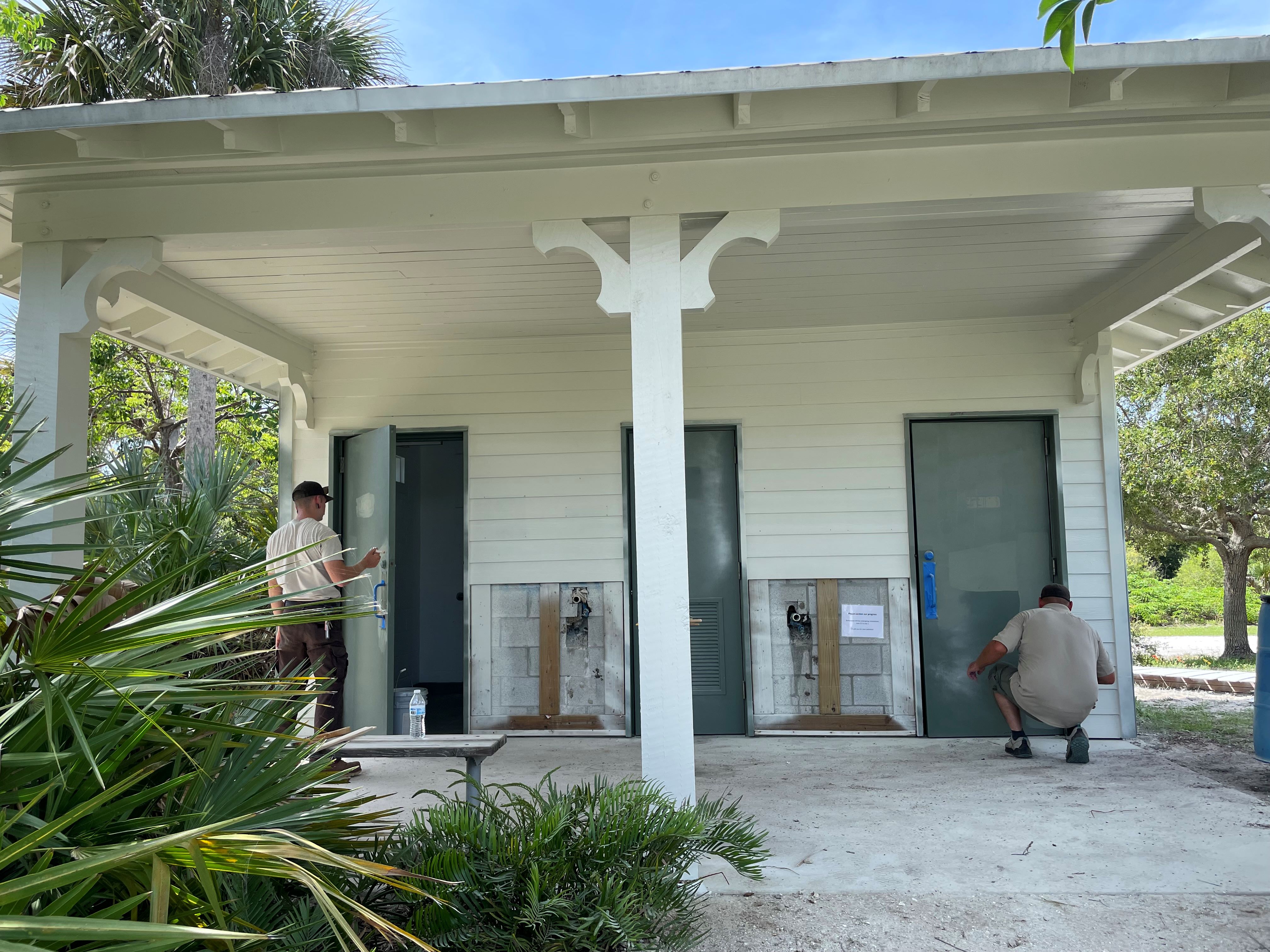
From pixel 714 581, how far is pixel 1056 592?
2168 mm

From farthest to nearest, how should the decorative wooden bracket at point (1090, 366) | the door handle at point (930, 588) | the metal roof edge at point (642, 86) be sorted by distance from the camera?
the door handle at point (930, 588) < the decorative wooden bracket at point (1090, 366) < the metal roof edge at point (642, 86)

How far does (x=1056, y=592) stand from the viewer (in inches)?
223

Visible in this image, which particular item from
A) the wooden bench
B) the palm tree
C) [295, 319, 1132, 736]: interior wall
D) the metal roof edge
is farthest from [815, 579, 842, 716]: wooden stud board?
the palm tree

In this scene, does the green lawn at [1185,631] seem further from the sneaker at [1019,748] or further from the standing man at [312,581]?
the standing man at [312,581]

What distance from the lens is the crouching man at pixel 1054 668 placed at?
5.53m

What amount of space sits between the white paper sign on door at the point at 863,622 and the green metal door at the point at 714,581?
2.35ft

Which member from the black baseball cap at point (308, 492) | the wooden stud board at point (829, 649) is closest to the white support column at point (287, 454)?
the black baseball cap at point (308, 492)

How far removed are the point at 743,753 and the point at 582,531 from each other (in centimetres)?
187

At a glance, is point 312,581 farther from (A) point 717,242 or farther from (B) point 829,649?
(B) point 829,649

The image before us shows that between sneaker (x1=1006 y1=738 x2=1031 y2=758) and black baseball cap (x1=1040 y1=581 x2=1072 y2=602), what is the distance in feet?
2.86

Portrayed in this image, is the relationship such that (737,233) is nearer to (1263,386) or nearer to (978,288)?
(978,288)

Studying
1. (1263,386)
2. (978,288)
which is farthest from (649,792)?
(1263,386)

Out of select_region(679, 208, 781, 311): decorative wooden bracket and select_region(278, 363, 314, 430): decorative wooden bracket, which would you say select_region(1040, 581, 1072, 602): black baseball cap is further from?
select_region(278, 363, 314, 430): decorative wooden bracket

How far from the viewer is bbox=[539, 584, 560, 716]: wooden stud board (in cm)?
661
